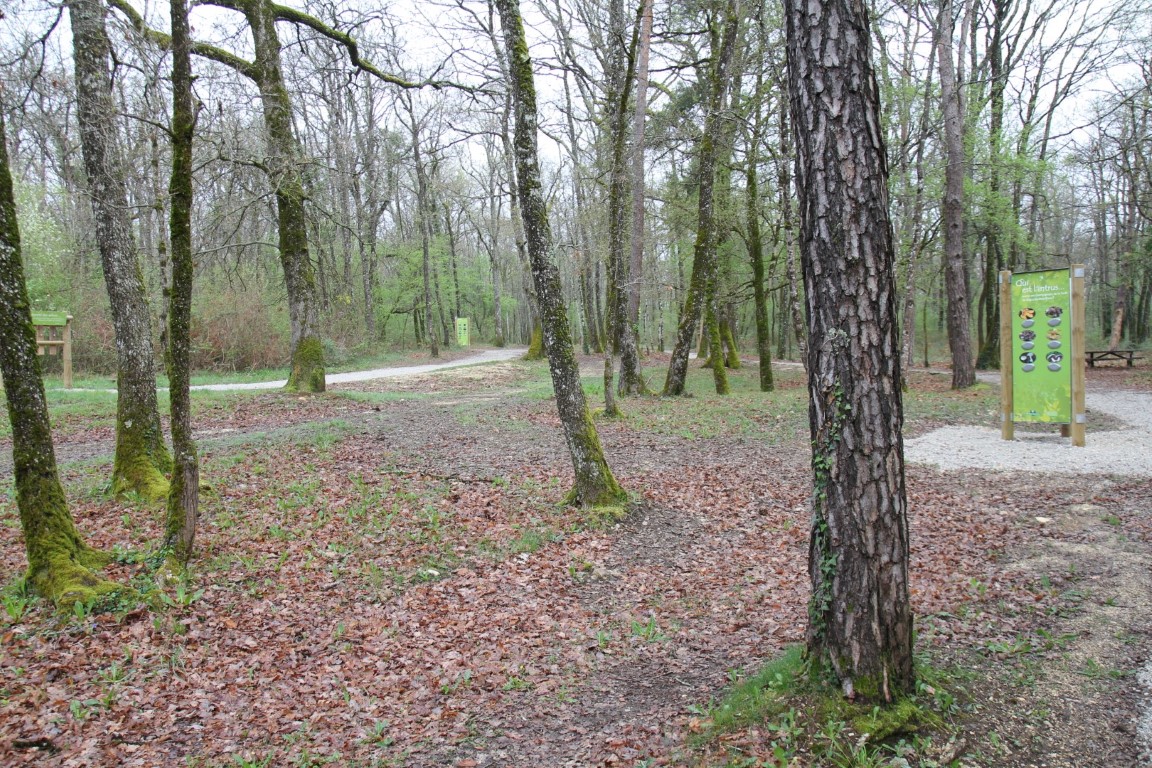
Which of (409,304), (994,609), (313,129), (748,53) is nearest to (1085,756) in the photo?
(994,609)

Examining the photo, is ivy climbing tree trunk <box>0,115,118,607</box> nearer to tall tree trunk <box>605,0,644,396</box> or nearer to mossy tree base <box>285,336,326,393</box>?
tall tree trunk <box>605,0,644,396</box>

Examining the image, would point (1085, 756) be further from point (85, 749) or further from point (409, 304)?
point (409, 304)

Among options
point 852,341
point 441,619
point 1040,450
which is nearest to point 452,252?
point 1040,450

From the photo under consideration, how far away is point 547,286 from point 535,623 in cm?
341

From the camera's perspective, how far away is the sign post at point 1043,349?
9.69m

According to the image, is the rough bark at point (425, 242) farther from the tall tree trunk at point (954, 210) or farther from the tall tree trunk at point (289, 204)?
the tall tree trunk at point (954, 210)

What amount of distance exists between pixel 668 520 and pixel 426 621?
294 cm

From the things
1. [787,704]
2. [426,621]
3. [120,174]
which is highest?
[120,174]

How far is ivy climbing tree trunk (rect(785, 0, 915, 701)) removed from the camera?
279 cm

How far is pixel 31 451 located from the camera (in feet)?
14.9

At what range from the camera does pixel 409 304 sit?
123 feet

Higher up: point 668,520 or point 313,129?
point 313,129

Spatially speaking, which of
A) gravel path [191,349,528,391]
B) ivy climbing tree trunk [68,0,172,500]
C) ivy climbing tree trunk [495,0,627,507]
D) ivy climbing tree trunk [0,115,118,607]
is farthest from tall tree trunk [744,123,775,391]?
ivy climbing tree trunk [0,115,118,607]

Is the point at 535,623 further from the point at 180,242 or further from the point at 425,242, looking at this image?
the point at 425,242
